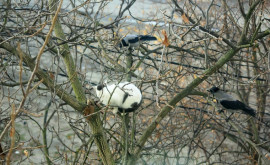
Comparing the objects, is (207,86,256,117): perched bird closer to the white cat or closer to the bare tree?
the bare tree

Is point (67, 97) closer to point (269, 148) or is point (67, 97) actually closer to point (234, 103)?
point (234, 103)

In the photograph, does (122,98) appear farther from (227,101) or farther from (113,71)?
(227,101)

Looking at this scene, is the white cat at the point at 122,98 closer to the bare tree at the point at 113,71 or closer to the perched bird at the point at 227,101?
the bare tree at the point at 113,71

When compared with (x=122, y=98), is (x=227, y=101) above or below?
above

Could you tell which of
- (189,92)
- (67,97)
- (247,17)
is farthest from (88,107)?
(247,17)

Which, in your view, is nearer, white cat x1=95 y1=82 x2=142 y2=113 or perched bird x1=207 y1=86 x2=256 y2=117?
white cat x1=95 y1=82 x2=142 y2=113

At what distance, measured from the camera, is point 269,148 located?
8.06 m

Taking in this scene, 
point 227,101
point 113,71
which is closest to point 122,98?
point 113,71

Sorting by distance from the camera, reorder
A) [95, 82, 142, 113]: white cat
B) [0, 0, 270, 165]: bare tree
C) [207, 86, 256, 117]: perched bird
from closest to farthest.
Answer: [0, 0, 270, 165]: bare tree < [95, 82, 142, 113]: white cat < [207, 86, 256, 117]: perched bird

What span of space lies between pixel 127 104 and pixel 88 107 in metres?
1.24

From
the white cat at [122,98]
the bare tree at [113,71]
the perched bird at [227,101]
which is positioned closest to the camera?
the bare tree at [113,71]

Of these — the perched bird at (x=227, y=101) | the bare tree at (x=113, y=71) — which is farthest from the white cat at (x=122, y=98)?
the perched bird at (x=227, y=101)

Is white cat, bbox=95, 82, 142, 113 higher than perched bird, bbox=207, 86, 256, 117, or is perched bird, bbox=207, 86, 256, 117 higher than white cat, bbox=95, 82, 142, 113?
perched bird, bbox=207, 86, 256, 117

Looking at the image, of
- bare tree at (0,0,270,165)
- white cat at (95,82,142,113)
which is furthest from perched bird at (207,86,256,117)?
white cat at (95,82,142,113)
